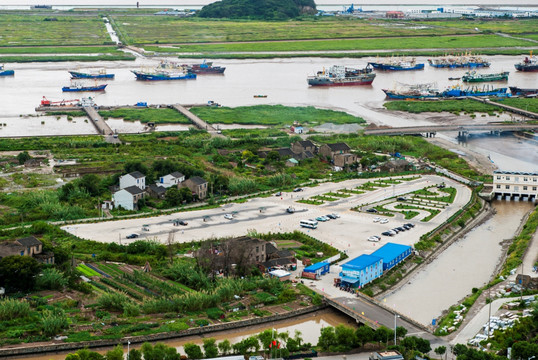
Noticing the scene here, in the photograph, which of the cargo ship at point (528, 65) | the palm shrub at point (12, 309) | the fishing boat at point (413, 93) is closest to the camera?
the palm shrub at point (12, 309)

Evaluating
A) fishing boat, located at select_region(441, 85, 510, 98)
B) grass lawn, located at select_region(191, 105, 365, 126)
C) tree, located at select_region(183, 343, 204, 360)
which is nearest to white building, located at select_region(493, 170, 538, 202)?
grass lawn, located at select_region(191, 105, 365, 126)

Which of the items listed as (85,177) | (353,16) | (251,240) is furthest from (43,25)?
(251,240)

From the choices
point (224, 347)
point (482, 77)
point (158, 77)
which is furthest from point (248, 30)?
point (224, 347)

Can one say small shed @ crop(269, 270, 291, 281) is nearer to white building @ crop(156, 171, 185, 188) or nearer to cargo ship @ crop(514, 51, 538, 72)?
white building @ crop(156, 171, 185, 188)

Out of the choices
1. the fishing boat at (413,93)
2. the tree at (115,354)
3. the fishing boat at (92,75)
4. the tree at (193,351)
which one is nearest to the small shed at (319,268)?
the tree at (193,351)

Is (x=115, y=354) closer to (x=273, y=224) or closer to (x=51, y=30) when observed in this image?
(x=273, y=224)

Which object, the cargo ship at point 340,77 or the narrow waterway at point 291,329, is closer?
the narrow waterway at point 291,329

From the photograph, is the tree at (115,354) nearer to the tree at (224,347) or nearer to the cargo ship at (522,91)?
the tree at (224,347)
